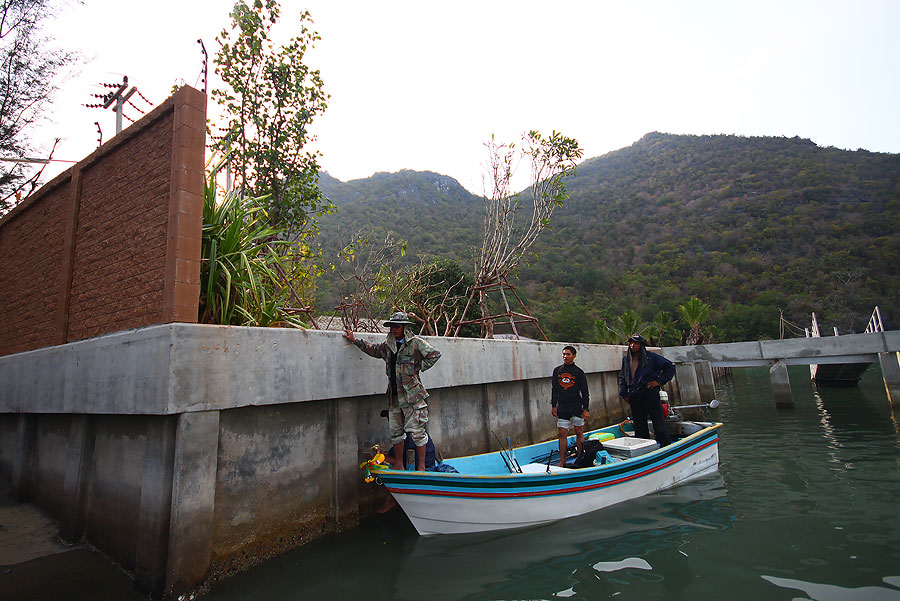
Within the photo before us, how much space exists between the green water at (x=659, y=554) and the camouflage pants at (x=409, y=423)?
117 cm

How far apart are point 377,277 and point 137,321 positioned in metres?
6.28

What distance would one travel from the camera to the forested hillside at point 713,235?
147 feet

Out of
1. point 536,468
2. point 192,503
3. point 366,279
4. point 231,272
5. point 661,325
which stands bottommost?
point 536,468

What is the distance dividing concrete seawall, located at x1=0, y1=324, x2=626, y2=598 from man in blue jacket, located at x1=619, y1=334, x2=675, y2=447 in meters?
2.91

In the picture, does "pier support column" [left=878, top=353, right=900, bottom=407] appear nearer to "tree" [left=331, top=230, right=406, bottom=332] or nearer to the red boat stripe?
the red boat stripe

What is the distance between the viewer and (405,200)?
60.3m

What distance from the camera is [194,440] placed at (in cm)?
389

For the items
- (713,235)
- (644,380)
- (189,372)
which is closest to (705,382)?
(644,380)

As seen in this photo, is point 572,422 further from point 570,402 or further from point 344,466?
point 344,466

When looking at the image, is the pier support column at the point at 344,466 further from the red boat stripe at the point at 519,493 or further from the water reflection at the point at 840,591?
the water reflection at the point at 840,591

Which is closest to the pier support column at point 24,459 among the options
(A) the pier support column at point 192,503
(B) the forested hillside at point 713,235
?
(A) the pier support column at point 192,503

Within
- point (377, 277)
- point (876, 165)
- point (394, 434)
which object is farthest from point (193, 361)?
point (876, 165)

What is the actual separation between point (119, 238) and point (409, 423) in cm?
398

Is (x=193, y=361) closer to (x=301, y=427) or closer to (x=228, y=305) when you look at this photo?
(x=228, y=305)
